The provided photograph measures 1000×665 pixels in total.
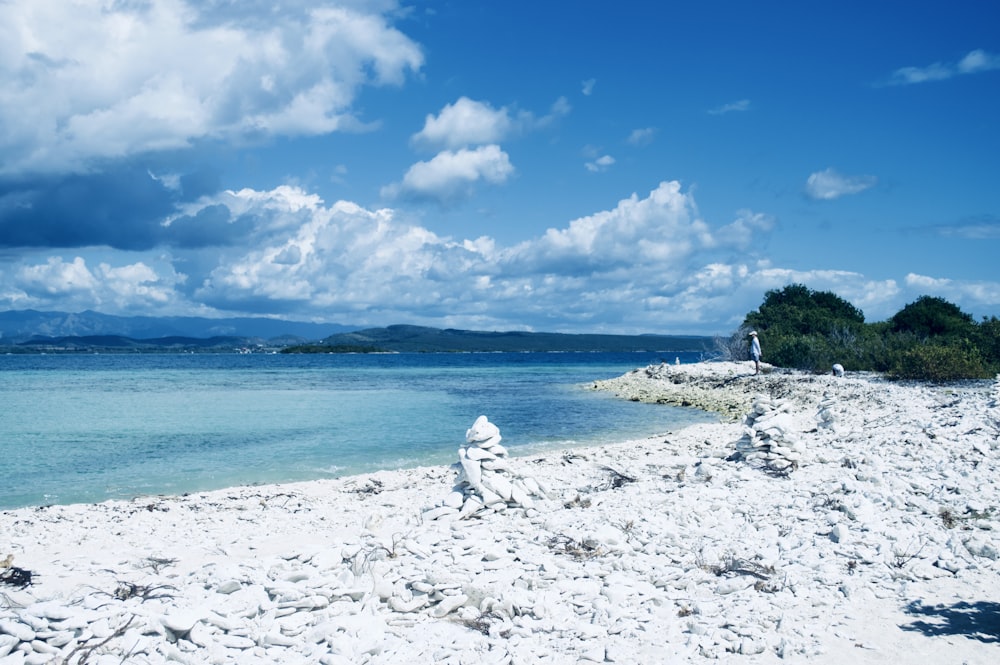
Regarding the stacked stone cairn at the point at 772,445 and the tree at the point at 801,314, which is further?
the tree at the point at 801,314

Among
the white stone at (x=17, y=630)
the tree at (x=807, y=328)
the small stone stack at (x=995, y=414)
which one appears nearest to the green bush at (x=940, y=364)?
the tree at (x=807, y=328)

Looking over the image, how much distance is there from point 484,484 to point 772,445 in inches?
223

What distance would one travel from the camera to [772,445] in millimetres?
12750

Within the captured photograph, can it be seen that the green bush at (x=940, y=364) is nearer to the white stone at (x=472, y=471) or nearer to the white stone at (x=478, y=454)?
the white stone at (x=478, y=454)

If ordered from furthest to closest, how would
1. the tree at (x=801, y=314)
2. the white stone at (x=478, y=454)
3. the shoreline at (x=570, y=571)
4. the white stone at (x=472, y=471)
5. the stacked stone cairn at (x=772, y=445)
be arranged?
the tree at (x=801, y=314), the stacked stone cairn at (x=772, y=445), the white stone at (x=478, y=454), the white stone at (x=472, y=471), the shoreline at (x=570, y=571)

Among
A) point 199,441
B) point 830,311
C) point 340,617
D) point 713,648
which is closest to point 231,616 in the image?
point 340,617

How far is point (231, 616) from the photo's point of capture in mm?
6531

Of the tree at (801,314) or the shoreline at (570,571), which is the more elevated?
the tree at (801,314)

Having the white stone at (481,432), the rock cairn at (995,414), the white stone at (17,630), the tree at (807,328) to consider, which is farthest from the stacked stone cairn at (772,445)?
the tree at (807,328)

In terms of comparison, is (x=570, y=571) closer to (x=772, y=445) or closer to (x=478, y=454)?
(x=478, y=454)

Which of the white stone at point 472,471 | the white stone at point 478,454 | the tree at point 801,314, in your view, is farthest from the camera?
the tree at point 801,314

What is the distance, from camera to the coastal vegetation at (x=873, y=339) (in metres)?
26.8

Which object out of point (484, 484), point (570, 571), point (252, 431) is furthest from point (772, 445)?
point (252, 431)

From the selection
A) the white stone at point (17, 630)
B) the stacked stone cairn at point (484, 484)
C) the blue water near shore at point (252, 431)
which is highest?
the stacked stone cairn at point (484, 484)
